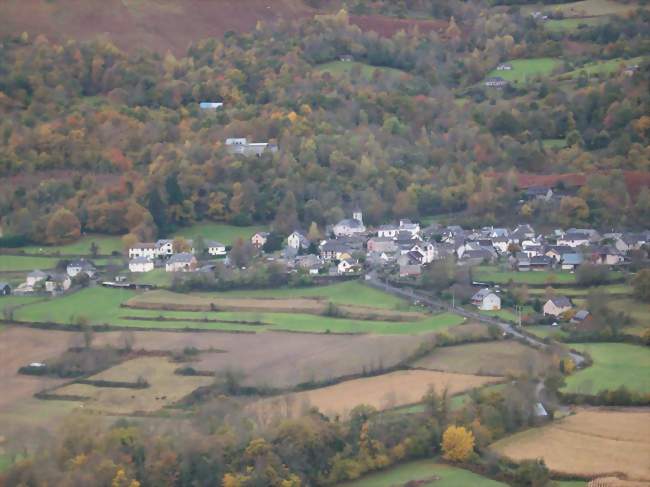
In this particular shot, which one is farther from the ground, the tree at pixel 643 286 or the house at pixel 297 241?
the house at pixel 297 241

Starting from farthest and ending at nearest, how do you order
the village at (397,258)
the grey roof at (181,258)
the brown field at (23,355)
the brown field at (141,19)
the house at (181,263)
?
the brown field at (141,19)
the grey roof at (181,258)
the house at (181,263)
the village at (397,258)
the brown field at (23,355)

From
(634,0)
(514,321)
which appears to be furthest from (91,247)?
(634,0)

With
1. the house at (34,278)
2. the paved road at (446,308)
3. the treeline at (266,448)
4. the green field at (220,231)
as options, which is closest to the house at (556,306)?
the paved road at (446,308)

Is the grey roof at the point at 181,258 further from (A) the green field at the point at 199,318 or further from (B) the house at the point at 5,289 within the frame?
(B) the house at the point at 5,289

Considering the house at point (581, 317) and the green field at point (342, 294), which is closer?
the house at point (581, 317)

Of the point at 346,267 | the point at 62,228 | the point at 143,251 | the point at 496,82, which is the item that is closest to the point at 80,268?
the point at 143,251

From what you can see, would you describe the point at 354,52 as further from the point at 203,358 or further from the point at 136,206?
the point at 203,358

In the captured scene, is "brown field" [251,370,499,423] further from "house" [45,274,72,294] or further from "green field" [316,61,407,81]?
"green field" [316,61,407,81]

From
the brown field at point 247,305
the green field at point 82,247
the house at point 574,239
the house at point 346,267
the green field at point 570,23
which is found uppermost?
the green field at point 570,23
